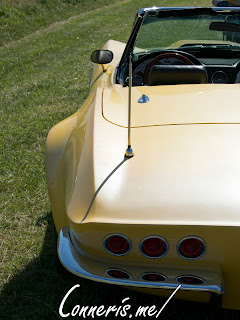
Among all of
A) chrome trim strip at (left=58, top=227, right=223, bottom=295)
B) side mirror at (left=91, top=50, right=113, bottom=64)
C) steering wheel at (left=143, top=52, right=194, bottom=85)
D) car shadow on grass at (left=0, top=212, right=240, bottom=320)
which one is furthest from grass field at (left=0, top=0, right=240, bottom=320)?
steering wheel at (left=143, top=52, right=194, bottom=85)

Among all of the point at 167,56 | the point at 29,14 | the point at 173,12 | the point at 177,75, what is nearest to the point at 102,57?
the point at 167,56

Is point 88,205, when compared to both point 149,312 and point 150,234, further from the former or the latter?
point 149,312

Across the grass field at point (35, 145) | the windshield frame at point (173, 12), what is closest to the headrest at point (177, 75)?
the windshield frame at point (173, 12)

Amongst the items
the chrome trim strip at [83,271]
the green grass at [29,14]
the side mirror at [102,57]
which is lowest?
the green grass at [29,14]

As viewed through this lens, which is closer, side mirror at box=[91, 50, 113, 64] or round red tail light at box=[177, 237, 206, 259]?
round red tail light at box=[177, 237, 206, 259]

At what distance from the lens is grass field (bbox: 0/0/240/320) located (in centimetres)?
239

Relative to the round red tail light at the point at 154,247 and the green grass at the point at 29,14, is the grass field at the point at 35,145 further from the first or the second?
the round red tail light at the point at 154,247

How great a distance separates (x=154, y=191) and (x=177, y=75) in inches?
51.9

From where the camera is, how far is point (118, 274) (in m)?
1.73

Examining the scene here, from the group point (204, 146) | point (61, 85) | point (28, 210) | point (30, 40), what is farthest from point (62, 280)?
point (30, 40)

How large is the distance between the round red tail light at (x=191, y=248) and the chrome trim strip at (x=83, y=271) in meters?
0.12

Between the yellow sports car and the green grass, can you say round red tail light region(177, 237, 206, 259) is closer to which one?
the yellow sports car

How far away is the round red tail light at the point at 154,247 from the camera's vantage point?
1.66m

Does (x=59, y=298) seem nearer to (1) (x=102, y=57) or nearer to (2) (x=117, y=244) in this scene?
(2) (x=117, y=244)
